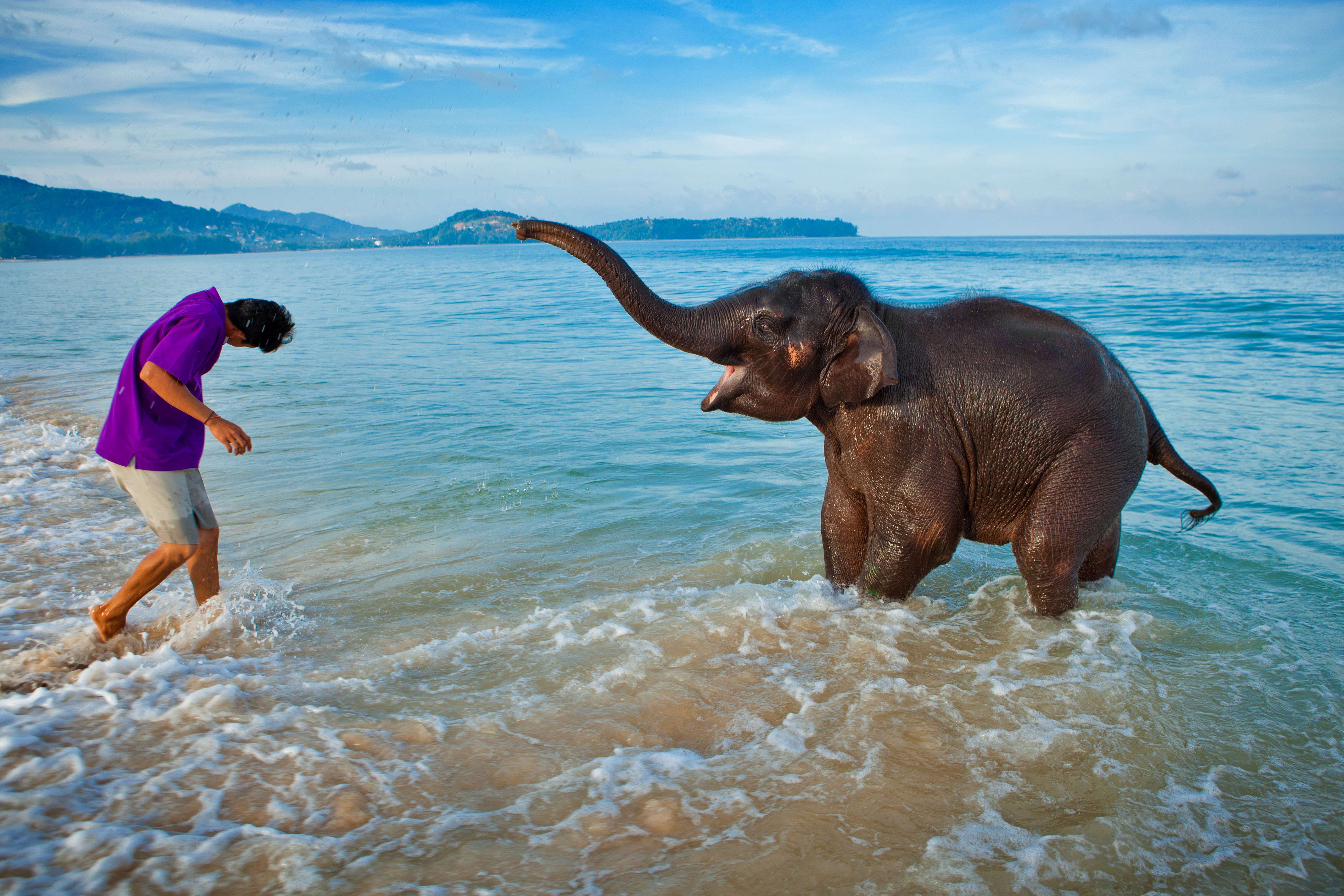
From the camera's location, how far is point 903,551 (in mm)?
4512

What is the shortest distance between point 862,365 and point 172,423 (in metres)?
3.65

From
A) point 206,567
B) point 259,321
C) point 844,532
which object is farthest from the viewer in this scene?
point 844,532

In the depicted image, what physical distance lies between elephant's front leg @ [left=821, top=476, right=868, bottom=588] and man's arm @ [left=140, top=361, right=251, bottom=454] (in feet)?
10.5

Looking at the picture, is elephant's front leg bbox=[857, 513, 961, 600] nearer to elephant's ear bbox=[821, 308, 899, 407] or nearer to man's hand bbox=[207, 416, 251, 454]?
elephant's ear bbox=[821, 308, 899, 407]

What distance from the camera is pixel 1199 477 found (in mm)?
4887

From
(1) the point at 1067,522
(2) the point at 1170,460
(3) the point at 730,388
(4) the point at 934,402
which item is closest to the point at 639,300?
(3) the point at 730,388

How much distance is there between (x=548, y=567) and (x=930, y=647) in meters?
2.74

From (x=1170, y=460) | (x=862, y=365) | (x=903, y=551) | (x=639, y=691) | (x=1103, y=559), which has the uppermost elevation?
(x=862, y=365)

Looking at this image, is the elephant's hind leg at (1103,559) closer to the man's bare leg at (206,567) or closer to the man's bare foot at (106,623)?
the man's bare leg at (206,567)

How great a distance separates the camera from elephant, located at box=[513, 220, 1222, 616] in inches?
172

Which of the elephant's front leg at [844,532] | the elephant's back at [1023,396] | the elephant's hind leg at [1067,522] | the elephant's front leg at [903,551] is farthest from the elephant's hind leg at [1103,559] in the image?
the elephant's front leg at [844,532]

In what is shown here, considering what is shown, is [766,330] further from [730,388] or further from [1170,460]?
[1170,460]

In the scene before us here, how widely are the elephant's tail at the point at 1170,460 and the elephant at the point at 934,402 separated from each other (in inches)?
9.0

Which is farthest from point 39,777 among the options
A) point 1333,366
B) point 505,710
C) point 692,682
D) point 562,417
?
point 1333,366
